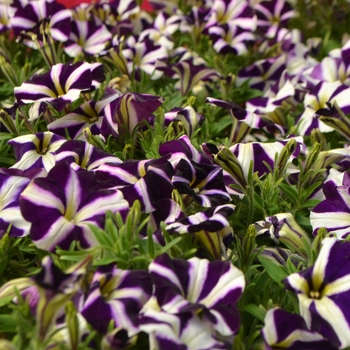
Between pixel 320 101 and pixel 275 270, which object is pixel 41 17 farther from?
pixel 275 270

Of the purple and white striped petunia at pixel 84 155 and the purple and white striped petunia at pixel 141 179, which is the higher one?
the purple and white striped petunia at pixel 141 179

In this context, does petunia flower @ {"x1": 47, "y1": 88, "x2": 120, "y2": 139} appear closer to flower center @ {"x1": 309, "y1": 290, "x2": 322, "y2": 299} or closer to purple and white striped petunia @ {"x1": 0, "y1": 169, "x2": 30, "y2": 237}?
purple and white striped petunia @ {"x1": 0, "y1": 169, "x2": 30, "y2": 237}

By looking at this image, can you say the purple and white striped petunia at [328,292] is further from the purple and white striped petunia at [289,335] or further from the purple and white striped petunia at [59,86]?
the purple and white striped petunia at [59,86]

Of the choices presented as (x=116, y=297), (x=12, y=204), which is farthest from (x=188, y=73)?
(x=116, y=297)

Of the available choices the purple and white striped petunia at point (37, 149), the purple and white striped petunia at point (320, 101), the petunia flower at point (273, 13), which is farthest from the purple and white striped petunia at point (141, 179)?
the petunia flower at point (273, 13)

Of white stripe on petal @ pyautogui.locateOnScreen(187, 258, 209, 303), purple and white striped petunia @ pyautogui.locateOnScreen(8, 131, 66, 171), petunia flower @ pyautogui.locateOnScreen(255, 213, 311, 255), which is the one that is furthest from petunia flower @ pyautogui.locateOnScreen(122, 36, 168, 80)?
white stripe on petal @ pyautogui.locateOnScreen(187, 258, 209, 303)
